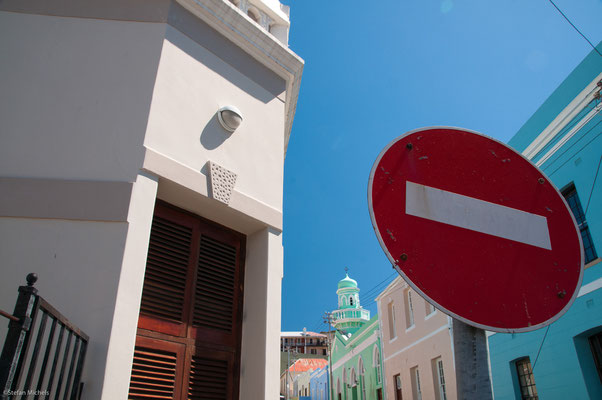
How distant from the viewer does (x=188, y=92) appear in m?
4.82

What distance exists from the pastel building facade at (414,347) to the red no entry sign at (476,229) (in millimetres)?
12757

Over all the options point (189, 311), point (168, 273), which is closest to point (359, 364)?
point (189, 311)

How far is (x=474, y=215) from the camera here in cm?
205

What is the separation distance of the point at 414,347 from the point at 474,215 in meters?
16.6

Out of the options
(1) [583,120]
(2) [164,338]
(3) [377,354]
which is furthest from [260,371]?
(3) [377,354]

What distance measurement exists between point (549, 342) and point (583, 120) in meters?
4.78

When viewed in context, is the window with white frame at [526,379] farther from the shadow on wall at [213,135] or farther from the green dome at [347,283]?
the green dome at [347,283]

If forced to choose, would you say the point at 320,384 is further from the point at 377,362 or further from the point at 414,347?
the point at 414,347

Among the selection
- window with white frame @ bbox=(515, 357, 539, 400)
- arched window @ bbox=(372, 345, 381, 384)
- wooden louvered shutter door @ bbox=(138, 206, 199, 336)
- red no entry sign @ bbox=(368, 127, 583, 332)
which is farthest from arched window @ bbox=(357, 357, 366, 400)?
red no entry sign @ bbox=(368, 127, 583, 332)

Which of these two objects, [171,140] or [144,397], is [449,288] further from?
[171,140]

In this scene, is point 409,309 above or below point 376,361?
above

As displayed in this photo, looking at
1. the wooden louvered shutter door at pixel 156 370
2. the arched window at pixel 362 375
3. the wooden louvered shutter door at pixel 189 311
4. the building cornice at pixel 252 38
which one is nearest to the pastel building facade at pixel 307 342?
the arched window at pixel 362 375

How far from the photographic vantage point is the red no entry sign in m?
1.81

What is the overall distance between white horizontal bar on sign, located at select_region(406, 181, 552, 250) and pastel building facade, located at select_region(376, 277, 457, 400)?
505 inches
